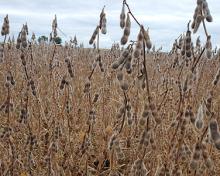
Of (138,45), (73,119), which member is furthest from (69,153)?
(138,45)

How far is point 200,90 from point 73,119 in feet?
5.34

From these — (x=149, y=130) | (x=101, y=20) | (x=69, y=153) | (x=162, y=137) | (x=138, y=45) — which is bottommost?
(x=69, y=153)

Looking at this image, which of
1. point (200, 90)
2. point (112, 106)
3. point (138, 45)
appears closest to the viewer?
point (138, 45)

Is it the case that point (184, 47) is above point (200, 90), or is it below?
above

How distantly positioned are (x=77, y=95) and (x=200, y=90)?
143 cm

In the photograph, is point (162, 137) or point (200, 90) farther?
point (200, 90)

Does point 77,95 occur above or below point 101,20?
below

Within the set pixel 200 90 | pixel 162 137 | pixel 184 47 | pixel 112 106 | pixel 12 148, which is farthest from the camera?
pixel 200 90

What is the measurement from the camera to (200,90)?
4.41 m

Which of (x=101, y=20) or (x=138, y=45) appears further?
(x=101, y=20)

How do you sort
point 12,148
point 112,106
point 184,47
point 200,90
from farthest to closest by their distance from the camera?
1. point 200,90
2. point 112,106
3. point 12,148
4. point 184,47

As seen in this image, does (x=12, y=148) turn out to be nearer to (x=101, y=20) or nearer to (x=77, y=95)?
(x=101, y=20)

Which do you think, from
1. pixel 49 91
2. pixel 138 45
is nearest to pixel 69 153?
pixel 49 91

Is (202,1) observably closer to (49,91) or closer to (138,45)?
(138,45)
